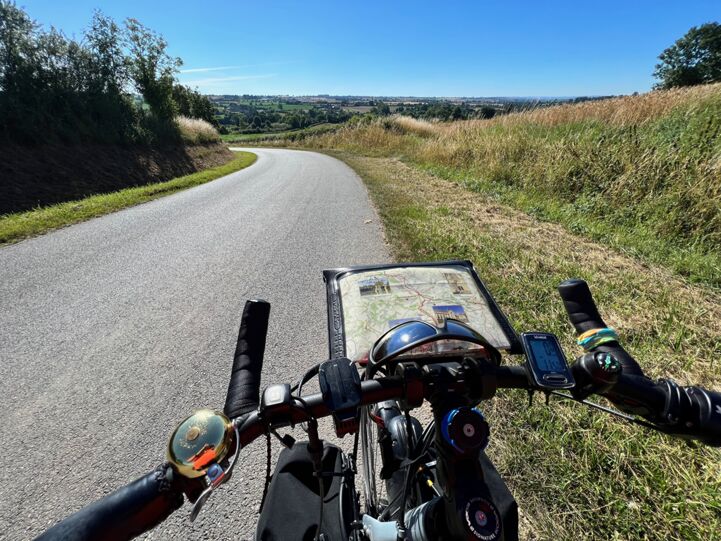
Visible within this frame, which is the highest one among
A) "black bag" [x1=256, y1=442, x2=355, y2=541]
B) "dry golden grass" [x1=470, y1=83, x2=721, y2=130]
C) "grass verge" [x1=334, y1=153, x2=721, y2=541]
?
"dry golden grass" [x1=470, y1=83, x2=721, y2=130]

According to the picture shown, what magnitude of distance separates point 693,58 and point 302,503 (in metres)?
53.3

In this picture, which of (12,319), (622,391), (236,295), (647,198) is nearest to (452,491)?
(622,391)

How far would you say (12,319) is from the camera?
360cm

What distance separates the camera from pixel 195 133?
21.0 metres

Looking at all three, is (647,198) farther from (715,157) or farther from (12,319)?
(12,319)

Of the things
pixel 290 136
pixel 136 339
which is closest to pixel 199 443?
pixel 136 339

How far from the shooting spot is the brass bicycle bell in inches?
24.9

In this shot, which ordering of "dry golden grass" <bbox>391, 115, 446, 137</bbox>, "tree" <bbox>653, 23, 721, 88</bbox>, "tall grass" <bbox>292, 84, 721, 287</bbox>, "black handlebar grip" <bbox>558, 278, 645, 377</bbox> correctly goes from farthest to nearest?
"tree" <bbox>653, 23, 721, 88</bbox>, "dry golden grass" <bbox>391, 115, 446, 137</bbox>, "tall grass" <bbox>292, 84, 721, 287</bbox>, "black handlebar grip" <bbox>558, 278, 645, 377</bbox>

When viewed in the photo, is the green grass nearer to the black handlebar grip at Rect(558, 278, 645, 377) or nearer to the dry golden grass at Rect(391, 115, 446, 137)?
the black handlebar grip at Rect(558, 278, 645, 377)

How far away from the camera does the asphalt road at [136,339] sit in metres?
2.04

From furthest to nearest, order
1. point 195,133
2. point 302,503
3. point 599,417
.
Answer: point 195,133, point 599,417, point 302,503

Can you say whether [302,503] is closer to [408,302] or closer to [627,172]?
[408,302]

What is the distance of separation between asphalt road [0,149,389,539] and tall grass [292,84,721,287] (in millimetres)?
3643

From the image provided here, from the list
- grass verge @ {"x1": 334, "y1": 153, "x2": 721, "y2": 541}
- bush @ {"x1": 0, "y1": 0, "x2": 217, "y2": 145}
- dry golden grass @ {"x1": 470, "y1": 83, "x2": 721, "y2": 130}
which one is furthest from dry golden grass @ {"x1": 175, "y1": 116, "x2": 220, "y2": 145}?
grass verge @ {"x1": 334, "y1": 153, "x2": 721, "y2": 541}
